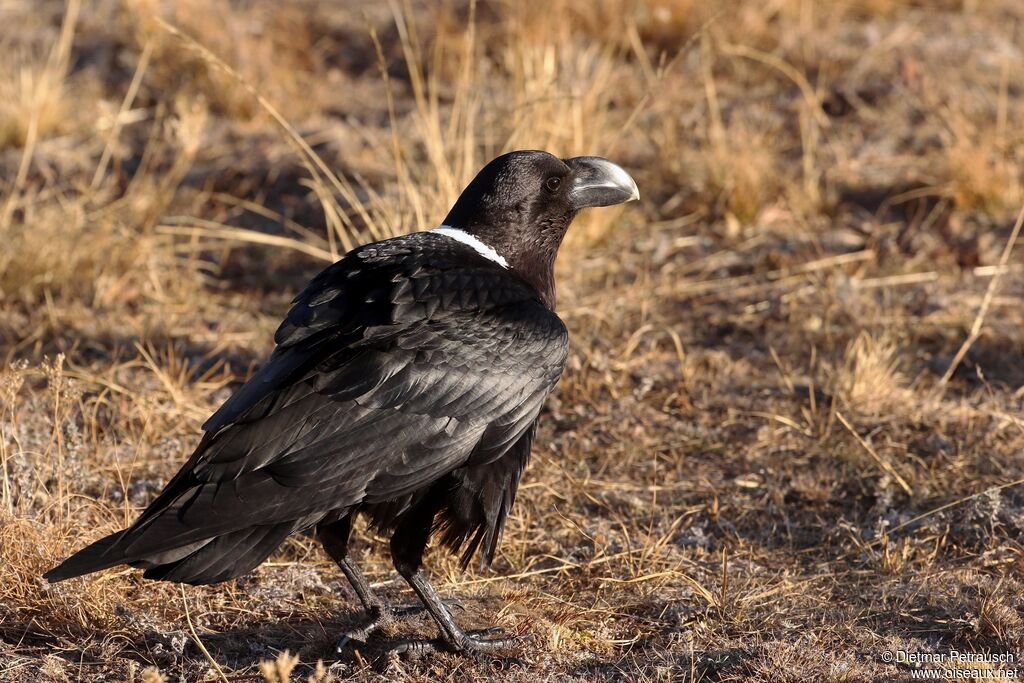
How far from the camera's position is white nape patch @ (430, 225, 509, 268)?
4.39 meters

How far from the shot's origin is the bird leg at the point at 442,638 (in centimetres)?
393

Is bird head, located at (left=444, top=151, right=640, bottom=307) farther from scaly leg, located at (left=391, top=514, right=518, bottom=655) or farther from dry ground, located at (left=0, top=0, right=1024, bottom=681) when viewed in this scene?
scaly leg, located at (left=391, top=514, right=518, bottom=655)

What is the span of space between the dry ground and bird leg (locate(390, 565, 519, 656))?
0.06 meters

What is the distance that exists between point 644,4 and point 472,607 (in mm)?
5206

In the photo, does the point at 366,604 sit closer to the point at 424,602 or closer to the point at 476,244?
the point at 424,602

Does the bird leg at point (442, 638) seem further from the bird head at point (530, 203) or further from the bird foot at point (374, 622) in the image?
the bird head at point (530, 203)

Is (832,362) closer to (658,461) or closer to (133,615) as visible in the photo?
(658,461)

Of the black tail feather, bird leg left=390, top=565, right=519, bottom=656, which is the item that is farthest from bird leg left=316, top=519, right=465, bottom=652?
the black tail feather

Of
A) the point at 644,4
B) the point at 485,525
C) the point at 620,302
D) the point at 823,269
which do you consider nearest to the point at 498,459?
the point at 485,525

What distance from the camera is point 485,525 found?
153 inches

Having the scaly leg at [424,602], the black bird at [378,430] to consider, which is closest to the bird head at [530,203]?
the black bird at [378,430]

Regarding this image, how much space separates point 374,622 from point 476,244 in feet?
4.54

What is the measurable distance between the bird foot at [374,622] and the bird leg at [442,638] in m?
0.09

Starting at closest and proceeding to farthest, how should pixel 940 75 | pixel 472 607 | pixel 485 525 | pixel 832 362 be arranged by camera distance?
pixel 485 525 < pixel 472 607 < pixel 832 362 < pixel 940 75
